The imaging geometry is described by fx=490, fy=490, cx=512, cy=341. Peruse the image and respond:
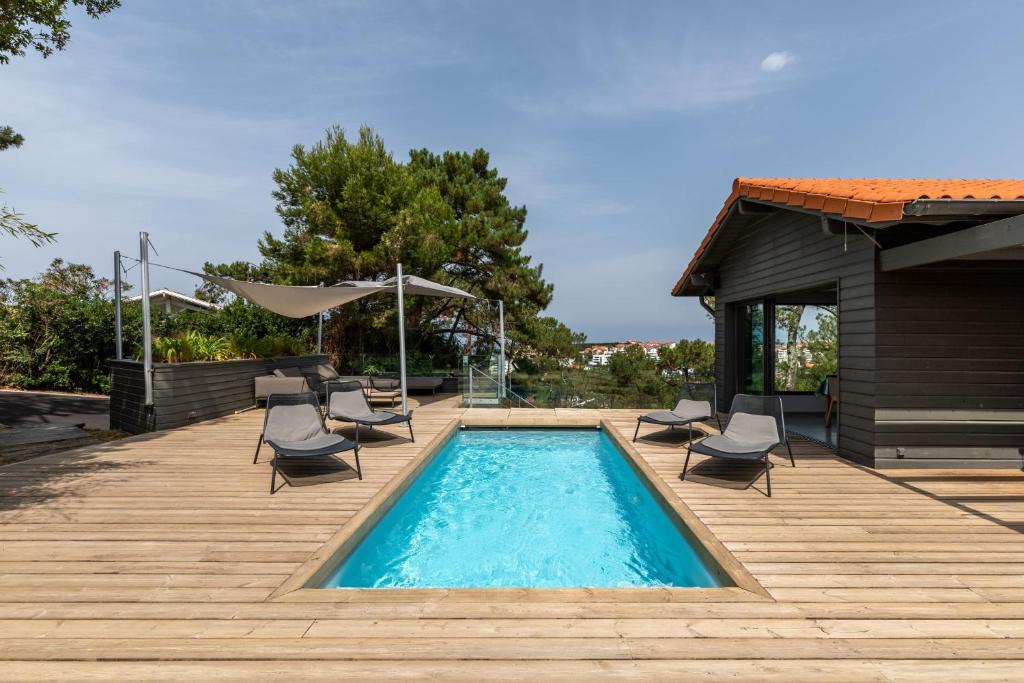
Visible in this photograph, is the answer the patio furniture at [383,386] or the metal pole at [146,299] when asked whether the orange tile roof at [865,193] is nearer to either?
the patio furniture at [383,386]

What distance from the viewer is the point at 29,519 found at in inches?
137

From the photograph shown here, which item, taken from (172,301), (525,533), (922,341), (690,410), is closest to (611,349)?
(690,410)

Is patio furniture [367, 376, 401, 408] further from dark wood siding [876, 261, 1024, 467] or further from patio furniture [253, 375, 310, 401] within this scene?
dark wood siding [876, 261, 1024, 467]

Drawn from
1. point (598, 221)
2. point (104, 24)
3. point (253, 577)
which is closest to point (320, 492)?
point (253, 577)

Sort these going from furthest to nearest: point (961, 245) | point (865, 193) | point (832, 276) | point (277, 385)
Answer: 1. point (277, 385)
2. point (832, 276)
3. point (865, 193)
4. point (961, 245)

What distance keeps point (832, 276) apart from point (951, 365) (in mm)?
1386

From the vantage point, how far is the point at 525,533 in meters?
4.34

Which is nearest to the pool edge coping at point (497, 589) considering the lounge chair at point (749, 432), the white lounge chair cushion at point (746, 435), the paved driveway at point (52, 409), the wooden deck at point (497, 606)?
the wooden deck at point (497, 606)

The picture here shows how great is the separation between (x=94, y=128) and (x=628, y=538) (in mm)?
11742

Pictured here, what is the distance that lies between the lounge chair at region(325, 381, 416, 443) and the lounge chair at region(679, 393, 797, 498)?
3.55 meters

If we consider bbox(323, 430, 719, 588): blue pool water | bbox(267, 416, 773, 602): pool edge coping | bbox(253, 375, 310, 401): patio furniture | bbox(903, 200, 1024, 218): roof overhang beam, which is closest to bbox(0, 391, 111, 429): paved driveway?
bbox(253, 375, 310, 401): patio furniture

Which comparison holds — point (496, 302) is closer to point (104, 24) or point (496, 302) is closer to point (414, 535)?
point (104, 24)

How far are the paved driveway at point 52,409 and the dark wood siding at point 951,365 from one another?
406 inches

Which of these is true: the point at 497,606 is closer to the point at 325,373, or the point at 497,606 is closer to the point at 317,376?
the point at 317,376
